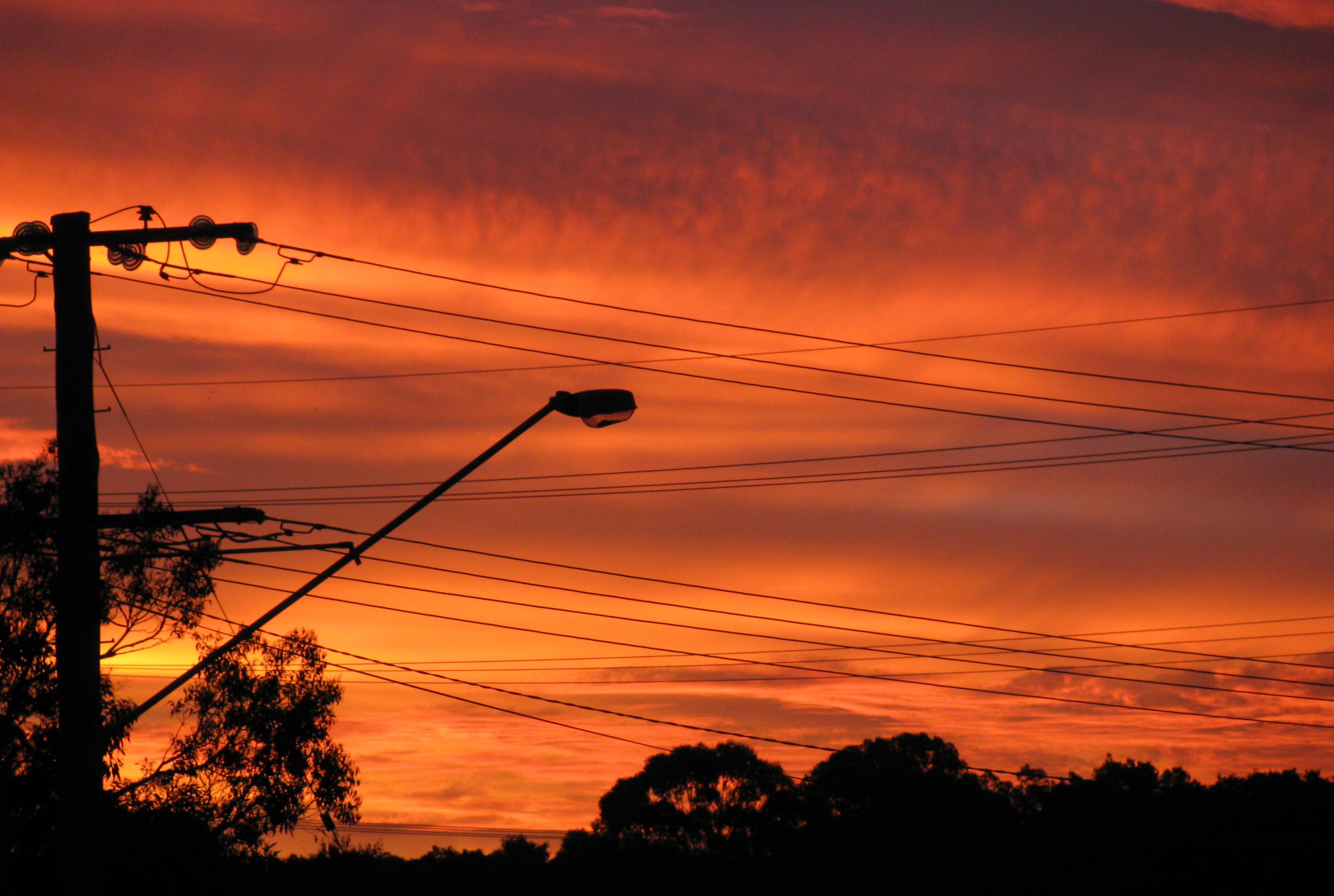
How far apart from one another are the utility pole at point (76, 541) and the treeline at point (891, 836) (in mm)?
25337

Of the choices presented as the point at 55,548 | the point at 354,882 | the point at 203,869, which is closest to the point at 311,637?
the point at 203,869

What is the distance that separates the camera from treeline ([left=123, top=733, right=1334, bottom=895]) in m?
63.4

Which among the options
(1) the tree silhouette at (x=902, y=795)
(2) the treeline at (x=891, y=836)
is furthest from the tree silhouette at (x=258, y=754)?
(1) the tree silhouette at (x=902, y=795)

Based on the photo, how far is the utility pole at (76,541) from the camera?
15211 millimetres

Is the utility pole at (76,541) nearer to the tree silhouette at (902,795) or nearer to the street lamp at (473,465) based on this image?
the street lamp at (473,465)

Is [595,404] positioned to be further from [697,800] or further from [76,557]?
[697,800]

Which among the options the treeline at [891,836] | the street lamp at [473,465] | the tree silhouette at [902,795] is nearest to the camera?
the street lamp at [473,465]

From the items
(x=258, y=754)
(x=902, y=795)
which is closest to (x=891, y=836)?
(x=902, y=795)

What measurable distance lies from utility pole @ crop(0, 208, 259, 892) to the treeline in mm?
25337

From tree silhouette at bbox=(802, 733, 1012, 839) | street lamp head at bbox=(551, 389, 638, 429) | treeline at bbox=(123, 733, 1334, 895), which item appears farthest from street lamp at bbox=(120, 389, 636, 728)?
tree silhouette at bbox=(802, 733, 1012, 839)

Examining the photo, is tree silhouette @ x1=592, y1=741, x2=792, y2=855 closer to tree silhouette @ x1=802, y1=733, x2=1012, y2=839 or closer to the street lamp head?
tree silhouette @ x1=802, y1=733, x2=1012, y2=839

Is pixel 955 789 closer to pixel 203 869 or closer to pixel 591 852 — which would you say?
pixel 591 852

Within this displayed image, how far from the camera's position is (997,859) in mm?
70250

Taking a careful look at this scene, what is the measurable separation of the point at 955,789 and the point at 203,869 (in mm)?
61432
